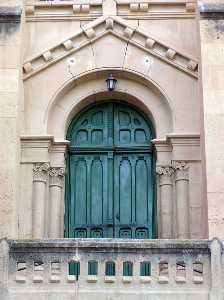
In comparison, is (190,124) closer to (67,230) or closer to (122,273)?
(67,230)

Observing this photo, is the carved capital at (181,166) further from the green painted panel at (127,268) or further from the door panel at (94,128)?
the green painted panel at (127,268)

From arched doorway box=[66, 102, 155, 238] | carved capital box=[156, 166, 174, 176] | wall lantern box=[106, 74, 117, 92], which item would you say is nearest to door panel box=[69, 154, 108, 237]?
arched doorway box=[66, 102, 155, 238]

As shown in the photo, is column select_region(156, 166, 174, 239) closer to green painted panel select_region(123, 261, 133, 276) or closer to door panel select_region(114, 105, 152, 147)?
door panel select_region(114, 105, 152, 147)

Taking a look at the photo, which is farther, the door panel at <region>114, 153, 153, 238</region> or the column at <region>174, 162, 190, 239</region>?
the door panel at <region>114, 153, 153, 238</region>

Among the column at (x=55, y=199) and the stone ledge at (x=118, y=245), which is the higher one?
the column at (x=55, y=199)

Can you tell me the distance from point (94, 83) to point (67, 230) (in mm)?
3206

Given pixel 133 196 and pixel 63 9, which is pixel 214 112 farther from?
pixel 63 9

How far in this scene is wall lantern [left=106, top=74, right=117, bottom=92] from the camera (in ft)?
56.5

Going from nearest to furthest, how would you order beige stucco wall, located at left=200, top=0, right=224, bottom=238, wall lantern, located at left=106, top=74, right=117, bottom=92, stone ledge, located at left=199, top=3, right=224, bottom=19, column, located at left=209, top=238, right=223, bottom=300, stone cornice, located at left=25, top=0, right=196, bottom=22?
1. column, located at left=209, top=238, right=223, bottom=300
2. beige stucco wall, located at left=200, top=0, right=224, bottom=238
3. stone ledge, located at left=199, top=3, right=224, bottom=19
4. wall lantern, located at left=106, top=74, right=117, bottom=92
5. stone cornice, located at left=25, top=0, right=196, bottom=22

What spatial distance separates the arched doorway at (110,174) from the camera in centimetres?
1680

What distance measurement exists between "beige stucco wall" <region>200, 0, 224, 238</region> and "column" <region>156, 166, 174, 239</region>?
146 centimetres

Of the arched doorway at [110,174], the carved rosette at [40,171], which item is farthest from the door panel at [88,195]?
the carved rosette at [40,171]

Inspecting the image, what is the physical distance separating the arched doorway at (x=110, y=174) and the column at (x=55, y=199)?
294mm

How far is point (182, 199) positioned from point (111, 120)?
243 centimetres
